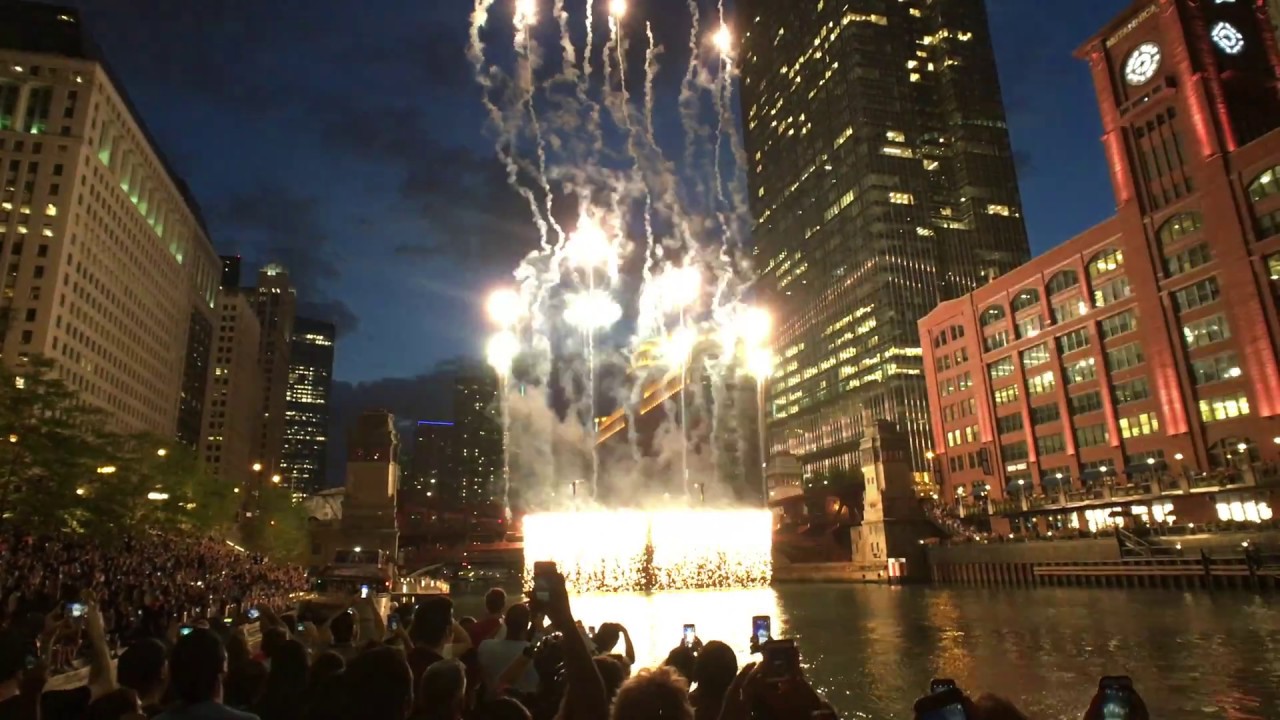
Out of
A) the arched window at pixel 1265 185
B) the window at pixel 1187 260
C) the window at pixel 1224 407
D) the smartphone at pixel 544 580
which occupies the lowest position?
the smartphone at pixel 544 580

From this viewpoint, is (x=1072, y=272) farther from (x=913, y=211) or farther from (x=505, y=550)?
(x=505, y=550)

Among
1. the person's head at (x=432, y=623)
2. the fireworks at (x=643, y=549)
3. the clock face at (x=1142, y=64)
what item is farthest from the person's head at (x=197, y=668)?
the clock face at (x=1142, y=64)

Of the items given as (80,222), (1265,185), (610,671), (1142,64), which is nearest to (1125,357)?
(1265,185)

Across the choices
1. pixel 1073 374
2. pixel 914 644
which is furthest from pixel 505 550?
pixel 914 644

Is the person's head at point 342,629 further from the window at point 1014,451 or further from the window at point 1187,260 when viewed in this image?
the window at point 1014,451

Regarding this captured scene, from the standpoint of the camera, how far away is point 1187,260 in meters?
75.6

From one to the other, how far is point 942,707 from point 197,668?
14.8 ft

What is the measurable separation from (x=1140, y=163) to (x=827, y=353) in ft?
310

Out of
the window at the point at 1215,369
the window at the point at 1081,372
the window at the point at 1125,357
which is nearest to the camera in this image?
the window at the point at 1215,369

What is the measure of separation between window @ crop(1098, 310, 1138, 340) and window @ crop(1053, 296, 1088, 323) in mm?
2832

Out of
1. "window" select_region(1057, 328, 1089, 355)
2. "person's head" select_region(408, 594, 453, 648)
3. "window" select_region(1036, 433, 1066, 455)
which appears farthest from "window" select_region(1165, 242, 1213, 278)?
"person's head" select_region(408, 594, 453, 648)

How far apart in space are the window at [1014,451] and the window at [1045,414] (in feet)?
10.9

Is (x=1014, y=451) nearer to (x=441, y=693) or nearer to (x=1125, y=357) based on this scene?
(x=1125, y=357)

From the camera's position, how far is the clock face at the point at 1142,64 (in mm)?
81206
